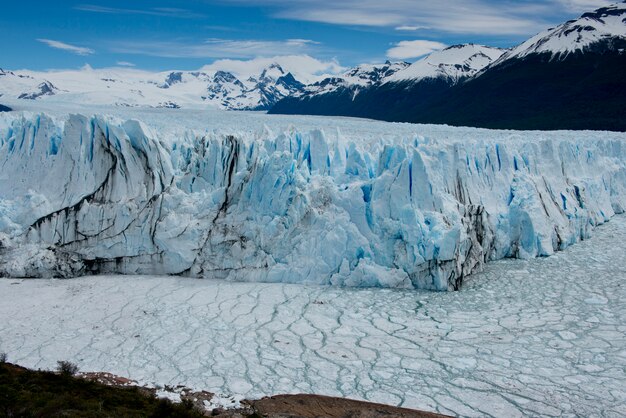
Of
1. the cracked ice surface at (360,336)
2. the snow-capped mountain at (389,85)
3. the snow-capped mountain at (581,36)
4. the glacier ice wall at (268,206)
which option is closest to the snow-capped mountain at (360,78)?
the snow-capped mountain at (389,85)

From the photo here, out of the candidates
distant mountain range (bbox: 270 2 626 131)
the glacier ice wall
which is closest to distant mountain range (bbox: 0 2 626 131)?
distant mountain range (bbox: 270 2 626 131)

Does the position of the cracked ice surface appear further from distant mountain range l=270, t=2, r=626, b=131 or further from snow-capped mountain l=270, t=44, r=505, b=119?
snow-capped mountain l=270, t=44, r=505, b=119

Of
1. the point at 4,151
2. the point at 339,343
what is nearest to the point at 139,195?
the point at 4,151

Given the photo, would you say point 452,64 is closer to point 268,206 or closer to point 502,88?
point 502,88

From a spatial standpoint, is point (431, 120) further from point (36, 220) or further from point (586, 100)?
point (36, 220)

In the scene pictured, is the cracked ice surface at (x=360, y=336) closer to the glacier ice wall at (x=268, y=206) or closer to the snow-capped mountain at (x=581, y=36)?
the glacier ice wall at (x=268, y=206)

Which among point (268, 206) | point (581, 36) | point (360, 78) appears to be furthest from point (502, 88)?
point (268, 206)
